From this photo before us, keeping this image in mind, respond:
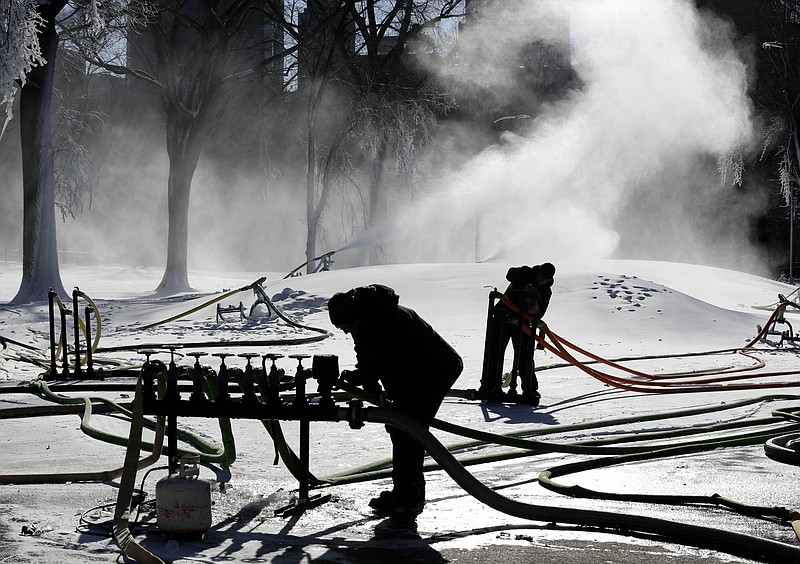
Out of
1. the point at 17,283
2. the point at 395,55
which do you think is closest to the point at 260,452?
the point at 395,55

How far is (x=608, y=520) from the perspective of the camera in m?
4.44

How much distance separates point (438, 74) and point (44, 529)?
95.3ft

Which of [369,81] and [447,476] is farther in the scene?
[369,81]

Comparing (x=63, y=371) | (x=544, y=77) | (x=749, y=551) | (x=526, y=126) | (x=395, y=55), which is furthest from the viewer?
(x=544, y=77)

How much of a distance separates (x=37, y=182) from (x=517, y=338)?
50.1 ft

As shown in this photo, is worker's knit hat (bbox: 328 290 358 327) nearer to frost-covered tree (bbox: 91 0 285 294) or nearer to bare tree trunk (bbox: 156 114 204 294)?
frost-covered tree (bbox: 91 0 285 294)

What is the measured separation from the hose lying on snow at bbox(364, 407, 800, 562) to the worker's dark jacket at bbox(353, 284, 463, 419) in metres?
0.32

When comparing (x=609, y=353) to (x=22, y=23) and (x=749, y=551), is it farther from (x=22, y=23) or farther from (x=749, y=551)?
(x=22, y=23)

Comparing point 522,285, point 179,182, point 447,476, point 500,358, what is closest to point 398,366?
point 447,476

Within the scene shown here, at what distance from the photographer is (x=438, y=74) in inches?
1276

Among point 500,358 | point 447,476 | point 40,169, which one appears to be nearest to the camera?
point 447,476

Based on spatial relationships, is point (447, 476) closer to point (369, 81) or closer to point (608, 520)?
point (608, 520)

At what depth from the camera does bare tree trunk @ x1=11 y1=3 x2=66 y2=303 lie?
2150 cm

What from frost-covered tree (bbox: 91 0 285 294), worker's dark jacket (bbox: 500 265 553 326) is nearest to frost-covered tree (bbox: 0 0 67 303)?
frost-covered tree (bbox: 91 0 285 294)
